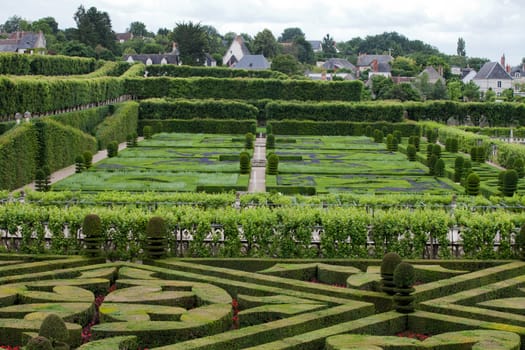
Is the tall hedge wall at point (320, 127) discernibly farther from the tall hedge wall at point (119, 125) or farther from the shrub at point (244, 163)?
the shrub at point (244, 163)

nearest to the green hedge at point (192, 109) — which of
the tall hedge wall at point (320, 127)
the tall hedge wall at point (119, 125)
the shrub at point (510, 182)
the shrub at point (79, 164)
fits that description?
the tall hedge wall at point (119, 125)

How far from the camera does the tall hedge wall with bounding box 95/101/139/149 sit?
52688 millimetres

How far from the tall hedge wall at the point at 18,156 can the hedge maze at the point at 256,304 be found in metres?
16.2

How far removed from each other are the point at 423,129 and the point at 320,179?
108 feet

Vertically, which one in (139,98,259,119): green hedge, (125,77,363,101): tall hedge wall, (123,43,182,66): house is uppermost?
(123,43,182,66): house

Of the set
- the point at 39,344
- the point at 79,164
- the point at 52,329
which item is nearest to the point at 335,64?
the point at 79,164

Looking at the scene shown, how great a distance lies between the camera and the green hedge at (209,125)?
63062 mm

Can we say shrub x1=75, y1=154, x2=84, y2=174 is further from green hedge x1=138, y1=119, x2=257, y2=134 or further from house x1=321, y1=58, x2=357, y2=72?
house x1=321, y1=58, x2=357, y2=72

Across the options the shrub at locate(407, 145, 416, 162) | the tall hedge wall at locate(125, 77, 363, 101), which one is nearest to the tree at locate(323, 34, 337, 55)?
the tall hedge wall at locate(125, 77, 363, 101)

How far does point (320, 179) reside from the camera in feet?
118

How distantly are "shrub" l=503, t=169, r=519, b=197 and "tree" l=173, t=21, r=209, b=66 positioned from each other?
74322 millimetres

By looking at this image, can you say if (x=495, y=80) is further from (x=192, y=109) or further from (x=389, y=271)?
(x=389, y=271)

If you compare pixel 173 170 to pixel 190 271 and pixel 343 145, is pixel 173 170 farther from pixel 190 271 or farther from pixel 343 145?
pixel 190 271

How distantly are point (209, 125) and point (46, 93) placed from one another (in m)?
17.6
